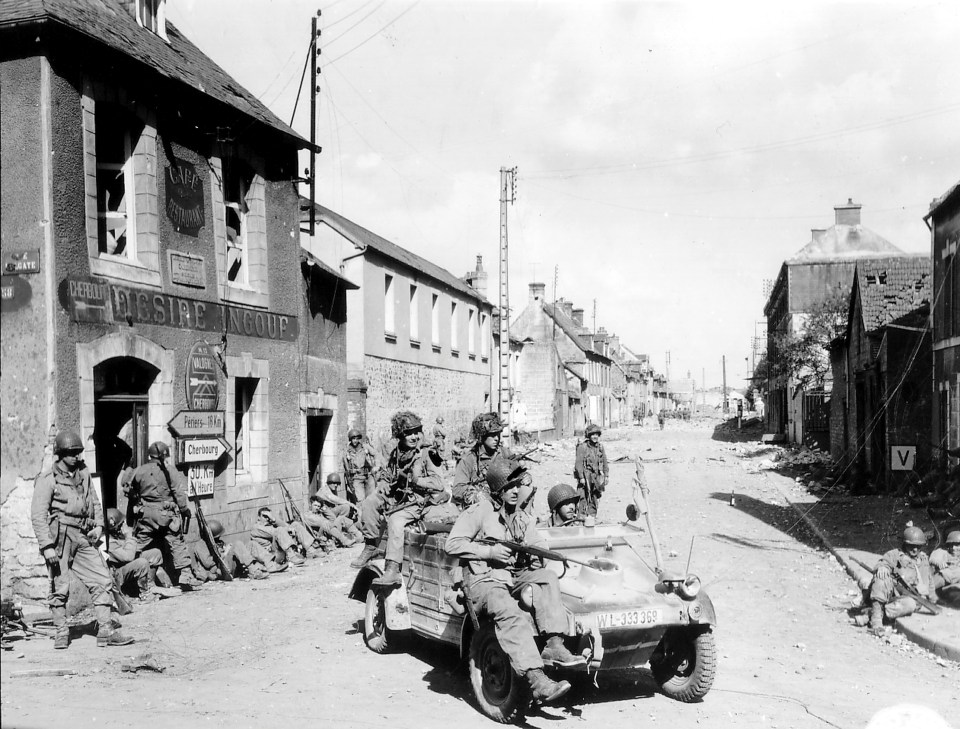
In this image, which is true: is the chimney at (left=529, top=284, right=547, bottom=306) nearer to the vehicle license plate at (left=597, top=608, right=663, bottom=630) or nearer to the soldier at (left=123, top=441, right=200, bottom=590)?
the soldier at (left=123, top=441, right=200, bottom=590)

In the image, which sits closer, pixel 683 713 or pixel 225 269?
pixel 683 713

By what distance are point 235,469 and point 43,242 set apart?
5.02m

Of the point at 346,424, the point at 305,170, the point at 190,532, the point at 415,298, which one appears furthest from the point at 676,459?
the point at 190,532

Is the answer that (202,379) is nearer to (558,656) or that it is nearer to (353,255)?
(558,656)

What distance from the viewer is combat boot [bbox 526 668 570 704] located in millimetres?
5316

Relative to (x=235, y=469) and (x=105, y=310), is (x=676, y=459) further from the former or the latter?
(x=105, y=310)

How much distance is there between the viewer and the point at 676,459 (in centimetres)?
3412

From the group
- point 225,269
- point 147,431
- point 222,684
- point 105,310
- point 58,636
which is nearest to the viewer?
point 222,684

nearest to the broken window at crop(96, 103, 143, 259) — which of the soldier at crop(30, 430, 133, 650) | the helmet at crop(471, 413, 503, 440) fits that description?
the soldier at crop(30, 430, 133, 650)

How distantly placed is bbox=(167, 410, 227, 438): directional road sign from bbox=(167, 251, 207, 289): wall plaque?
1793 mm

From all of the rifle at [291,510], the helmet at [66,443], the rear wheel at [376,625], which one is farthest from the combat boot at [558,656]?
the rifle at [291,510]

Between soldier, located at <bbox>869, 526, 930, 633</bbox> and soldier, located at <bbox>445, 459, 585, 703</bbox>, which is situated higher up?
soldier, located at <bbox>445, 459, 585, 703</bbox>

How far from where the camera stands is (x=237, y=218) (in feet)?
45.4

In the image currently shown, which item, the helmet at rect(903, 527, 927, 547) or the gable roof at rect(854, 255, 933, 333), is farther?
the gable roof at rect(854, 255, 933, 333)
